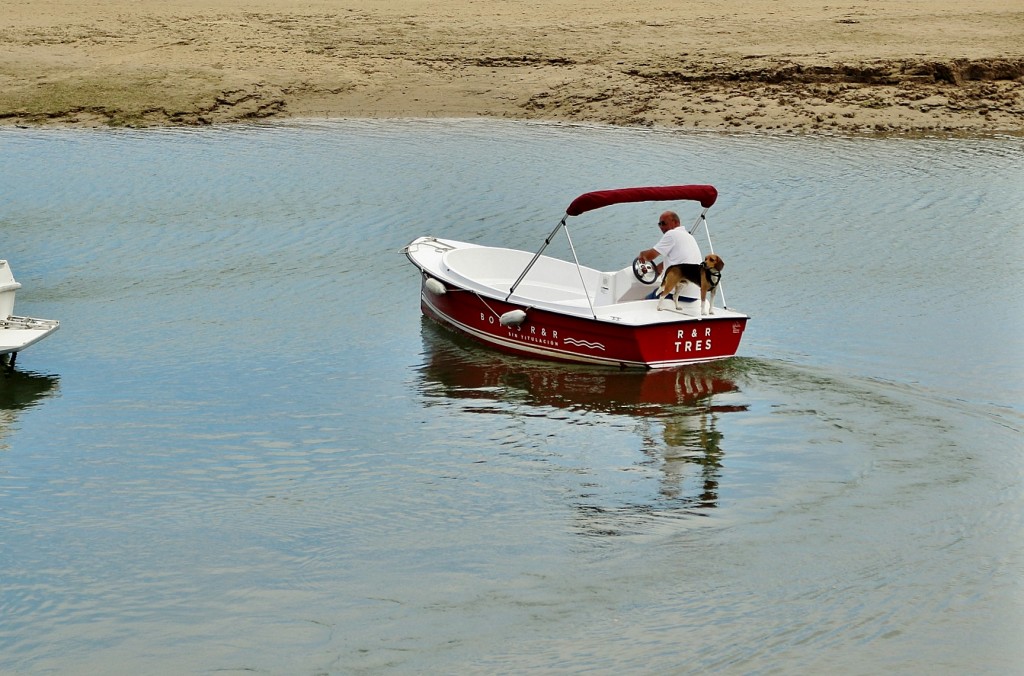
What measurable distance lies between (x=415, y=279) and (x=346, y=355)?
4336 millimetres

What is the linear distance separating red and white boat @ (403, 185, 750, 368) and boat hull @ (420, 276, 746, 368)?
0.01 meters

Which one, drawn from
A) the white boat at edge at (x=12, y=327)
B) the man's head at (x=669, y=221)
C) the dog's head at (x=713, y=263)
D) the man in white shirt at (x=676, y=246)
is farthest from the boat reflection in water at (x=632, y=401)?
the white boat at edge at (x=12, y=327)

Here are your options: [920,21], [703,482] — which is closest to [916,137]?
[920,21]

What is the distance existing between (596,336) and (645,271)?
122cm

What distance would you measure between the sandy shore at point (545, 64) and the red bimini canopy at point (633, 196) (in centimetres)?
1359

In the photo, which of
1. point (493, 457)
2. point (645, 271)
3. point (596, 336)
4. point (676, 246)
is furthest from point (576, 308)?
point (493, 457)

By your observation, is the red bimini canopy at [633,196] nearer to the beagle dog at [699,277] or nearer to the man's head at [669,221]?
the man's head at [669,221]

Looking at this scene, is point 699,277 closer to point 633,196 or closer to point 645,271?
point 645,271

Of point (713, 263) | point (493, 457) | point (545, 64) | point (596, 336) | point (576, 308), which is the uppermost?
point (545, 64)

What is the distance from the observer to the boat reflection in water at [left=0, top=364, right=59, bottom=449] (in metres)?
14.8

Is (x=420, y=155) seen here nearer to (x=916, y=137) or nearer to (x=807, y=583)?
(x=916, y=137)

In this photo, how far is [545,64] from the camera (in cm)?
3353

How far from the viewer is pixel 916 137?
1144 inches

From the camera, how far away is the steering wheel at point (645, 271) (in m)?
16.5
